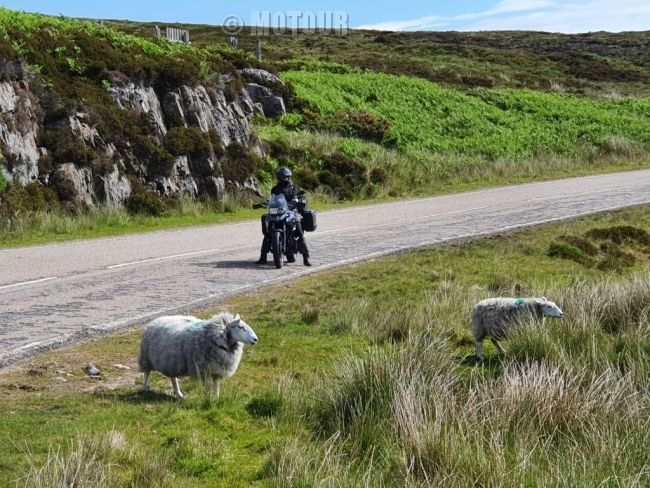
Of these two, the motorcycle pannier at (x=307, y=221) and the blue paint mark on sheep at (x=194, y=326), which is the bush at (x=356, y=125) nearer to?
the motorcycle pannier at (x=307, y=221)

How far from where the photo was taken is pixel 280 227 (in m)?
16.0

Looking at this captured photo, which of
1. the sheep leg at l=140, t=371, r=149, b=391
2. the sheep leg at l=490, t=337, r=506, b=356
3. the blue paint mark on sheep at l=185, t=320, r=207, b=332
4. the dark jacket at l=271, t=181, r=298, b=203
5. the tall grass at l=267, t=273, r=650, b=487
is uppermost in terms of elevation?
the dark jacket at l=271, t=181, r=298, b=203

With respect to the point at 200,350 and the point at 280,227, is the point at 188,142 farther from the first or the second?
the point at 200,350

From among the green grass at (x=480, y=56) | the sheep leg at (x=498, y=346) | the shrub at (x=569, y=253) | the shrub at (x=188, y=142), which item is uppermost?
the green grass at (x=480, y=56)

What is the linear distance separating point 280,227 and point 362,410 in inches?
356

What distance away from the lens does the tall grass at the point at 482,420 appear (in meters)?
5.82

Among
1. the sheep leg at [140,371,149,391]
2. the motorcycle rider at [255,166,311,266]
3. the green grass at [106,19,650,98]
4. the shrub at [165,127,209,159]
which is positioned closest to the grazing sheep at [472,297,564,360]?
the sheep leg at [140,371,149,391]

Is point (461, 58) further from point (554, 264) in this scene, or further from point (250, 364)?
point (250, 364)

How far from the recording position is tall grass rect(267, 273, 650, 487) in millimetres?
5820

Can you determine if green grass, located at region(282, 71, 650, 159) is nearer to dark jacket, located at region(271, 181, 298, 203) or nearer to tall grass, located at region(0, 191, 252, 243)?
tall grass, located at region(0, 191, 252, 243)

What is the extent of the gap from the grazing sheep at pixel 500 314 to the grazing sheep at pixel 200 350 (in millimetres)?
3140

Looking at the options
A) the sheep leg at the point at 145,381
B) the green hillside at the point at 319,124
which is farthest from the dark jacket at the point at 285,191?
the sheep leg at the point at 145,381

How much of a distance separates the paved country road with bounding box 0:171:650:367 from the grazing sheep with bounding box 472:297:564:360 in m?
4.18

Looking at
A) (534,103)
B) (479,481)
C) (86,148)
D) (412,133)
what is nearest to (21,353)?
(479,481)
